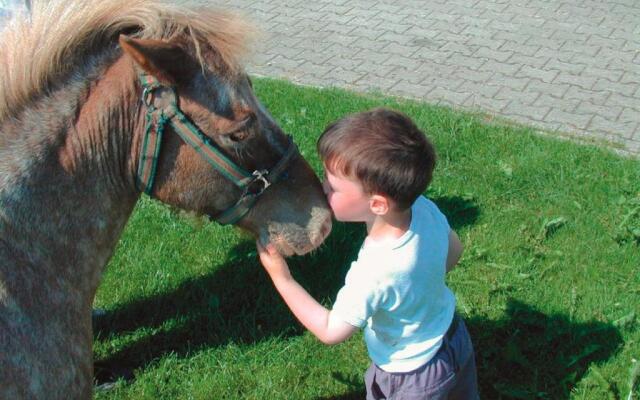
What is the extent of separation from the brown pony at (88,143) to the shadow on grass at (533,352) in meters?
1.61

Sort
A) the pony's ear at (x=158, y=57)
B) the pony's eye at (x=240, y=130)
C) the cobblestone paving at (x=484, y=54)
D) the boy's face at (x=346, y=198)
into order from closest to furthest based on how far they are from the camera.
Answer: the pony's ear at (x=158, y=57)
the pony's eye at (x=240, y=130)
the boy's face at (x=346, y=198)
the cobblestone paving at (x=484, y=54)

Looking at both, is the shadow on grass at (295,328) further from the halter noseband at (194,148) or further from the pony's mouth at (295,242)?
the halter noseband at (194,148)

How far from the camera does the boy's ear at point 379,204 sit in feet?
8.64

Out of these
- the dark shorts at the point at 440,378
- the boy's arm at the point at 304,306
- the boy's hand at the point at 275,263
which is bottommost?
the dark shorts at the point at 440,378

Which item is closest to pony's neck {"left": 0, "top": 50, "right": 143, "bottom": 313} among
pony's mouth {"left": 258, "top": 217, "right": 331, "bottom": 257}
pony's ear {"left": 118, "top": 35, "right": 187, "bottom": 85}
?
pony's ear {"left": 118, "top": 35, "right": 187, "bottom": 85}

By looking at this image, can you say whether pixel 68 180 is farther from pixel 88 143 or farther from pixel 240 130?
pixel 240 130

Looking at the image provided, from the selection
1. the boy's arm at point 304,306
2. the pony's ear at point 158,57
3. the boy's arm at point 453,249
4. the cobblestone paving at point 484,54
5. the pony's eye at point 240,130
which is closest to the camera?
the pony's ear at point 158,57

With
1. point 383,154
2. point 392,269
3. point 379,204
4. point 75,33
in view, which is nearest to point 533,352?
point 392,269

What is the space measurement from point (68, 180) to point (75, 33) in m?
0.49

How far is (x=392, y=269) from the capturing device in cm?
269

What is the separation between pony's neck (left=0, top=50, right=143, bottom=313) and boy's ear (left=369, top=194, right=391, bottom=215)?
0.85 m

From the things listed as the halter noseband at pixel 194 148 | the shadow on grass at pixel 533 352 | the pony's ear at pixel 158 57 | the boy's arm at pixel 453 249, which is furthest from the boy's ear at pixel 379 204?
the shadow on grass at pixel 533 352

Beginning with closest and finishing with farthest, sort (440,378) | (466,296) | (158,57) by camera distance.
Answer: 1. (158,57)
2. (440,378)
3. (466,296)

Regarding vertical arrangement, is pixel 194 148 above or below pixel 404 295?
above
